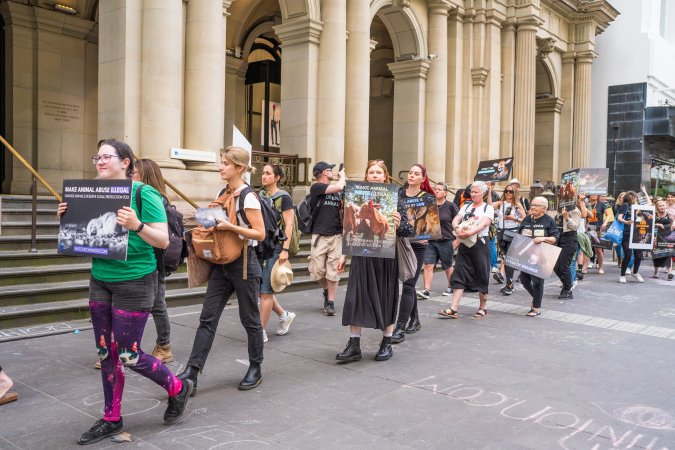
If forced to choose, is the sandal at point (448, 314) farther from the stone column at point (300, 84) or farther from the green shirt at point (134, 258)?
the stone column at point (300, 84)

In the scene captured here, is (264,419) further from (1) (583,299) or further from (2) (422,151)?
(2) (422,151)

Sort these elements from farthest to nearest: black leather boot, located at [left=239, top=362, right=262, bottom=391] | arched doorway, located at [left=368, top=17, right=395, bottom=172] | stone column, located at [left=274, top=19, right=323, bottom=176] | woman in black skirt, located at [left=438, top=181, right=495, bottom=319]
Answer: arched doorway, located at [left=368, top=17, right=395, bottom=172], stone column, located at [left=274, top=19, right=323, bottom=176], woman in black skirt, located at [left=438, top=181, right=495, bottom=319], black leather boot, located at [left=239, top=362, right=262, bottom=391]

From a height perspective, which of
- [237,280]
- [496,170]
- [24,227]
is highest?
[496,170]

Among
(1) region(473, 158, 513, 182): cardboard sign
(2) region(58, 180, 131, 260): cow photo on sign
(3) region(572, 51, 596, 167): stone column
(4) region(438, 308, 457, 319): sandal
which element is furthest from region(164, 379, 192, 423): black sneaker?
(3) region(572, 51, 596, 167): stone column

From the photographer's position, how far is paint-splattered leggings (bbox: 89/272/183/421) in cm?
387

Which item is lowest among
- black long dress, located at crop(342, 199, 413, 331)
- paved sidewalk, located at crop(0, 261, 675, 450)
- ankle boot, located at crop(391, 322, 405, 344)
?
paved sidewalk, located at crop(0, 261, 675, 450)

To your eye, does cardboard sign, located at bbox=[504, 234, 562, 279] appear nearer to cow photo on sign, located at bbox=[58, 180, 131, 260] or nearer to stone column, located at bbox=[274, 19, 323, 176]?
cow photo on sign, located at bbox=[58, 180, 131, 260]

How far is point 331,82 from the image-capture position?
15.2 meters

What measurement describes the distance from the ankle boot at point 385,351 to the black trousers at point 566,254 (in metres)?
5.44

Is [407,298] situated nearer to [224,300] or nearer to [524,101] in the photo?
[224,300]

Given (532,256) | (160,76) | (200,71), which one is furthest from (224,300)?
(200,71)

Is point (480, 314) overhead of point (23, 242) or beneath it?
beneath

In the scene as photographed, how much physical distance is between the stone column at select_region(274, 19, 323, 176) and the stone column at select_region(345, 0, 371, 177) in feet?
3.85

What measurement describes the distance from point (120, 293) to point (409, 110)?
1653cm
